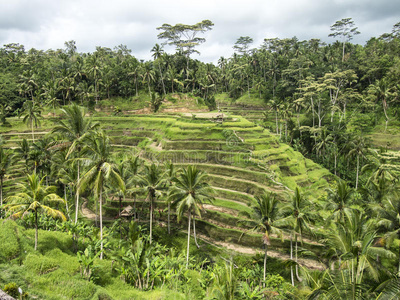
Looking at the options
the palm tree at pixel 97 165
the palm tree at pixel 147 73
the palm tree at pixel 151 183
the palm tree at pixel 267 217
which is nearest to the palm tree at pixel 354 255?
the palm tree at pixel 267 217

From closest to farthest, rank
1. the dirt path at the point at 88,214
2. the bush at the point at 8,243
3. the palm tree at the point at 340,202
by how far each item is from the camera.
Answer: the bush at the point at 8,243 → the palm tree at the point at 340,202 → the dirt path at the point at 88,214

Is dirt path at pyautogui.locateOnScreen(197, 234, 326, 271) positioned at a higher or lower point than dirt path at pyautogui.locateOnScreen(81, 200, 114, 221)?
lower

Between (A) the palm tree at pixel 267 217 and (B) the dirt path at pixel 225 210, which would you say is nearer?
(A) the palm tree at pixel 267 217

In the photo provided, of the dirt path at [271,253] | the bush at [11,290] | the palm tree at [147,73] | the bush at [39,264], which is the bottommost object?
the dirt path at [271,253]

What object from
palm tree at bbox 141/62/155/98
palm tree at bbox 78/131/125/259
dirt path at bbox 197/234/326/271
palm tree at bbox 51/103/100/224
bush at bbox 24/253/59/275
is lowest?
dirt path at bbox 197/234/326/271

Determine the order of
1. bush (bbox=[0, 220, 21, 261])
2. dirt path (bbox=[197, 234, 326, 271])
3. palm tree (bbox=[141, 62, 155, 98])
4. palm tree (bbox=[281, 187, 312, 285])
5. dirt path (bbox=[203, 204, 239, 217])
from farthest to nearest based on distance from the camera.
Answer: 1. palm tree (bbox=[141, 62, 155, 98])
2. dirt path (bbox=[203, 204, 239, 217])
3. dirt path (bbox=[197, 234, 326, 271])
4. palm tree (bbox=[281, 187, 312, 285])
5. bush (bbox=[0, 220, 21, 261])

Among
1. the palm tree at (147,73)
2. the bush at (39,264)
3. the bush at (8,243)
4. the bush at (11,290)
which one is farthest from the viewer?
the palm tree at (147,73)

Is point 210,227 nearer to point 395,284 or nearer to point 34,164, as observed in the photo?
point 395,284

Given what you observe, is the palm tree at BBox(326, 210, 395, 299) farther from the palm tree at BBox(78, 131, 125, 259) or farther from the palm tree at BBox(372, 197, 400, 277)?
the palm tree at BBox(78, 131, 125, 259)

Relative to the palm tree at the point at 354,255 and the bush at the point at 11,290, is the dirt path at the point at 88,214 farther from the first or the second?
the palm tree at the point at 354,255

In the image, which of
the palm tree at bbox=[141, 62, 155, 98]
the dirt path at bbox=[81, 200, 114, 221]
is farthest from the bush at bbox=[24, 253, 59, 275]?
the palm tree at bbox=[141, 62, 155, 98]

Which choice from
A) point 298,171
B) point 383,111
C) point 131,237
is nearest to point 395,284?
point 131,237

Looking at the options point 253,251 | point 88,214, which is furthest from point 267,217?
point 88,214

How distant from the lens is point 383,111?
51.4 m
